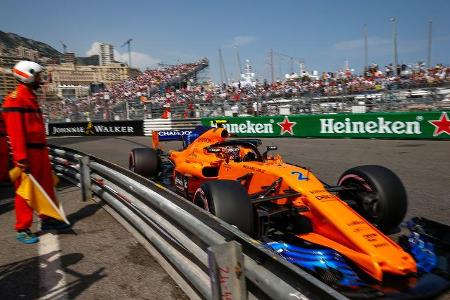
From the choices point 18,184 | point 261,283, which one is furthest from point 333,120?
point 261,283

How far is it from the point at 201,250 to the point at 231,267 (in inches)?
26.3

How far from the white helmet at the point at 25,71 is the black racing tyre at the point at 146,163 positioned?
2855mm

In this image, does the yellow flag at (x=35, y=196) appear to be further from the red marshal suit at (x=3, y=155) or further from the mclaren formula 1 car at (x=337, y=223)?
the red marshal suit at (x=3, y=155)

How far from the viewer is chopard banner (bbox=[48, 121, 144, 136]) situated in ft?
70.5

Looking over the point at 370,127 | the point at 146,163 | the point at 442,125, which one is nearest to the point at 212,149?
the point at 146,163

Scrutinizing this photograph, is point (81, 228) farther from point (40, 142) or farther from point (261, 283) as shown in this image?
point (261, 283)

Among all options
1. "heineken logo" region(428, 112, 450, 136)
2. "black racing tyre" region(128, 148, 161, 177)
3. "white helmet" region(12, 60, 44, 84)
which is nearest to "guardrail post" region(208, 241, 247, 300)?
"white helmet" region(12, 60, 44, 84)

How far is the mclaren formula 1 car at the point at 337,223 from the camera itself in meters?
2.88

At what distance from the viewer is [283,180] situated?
13.6ft

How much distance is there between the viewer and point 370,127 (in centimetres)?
1380

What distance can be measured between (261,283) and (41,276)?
2.30 metres

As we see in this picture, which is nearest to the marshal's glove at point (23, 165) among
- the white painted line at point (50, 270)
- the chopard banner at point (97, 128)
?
the white painted line at point (50, 270)

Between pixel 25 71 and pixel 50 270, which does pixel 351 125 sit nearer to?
pixel 25 71

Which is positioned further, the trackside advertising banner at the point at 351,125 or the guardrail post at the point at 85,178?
the trackside advertising banner at the point at 351,125
